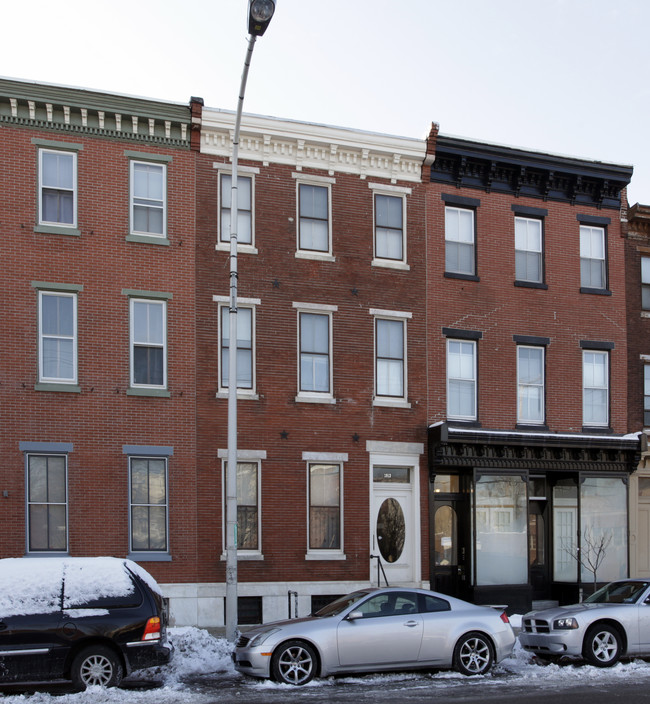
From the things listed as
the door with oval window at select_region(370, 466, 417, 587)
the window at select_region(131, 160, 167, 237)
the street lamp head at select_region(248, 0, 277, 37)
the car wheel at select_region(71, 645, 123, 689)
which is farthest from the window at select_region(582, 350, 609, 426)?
the car wheel at select_region(71, 645, 123, 689)

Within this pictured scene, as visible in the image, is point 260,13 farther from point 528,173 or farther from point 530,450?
point 530,450

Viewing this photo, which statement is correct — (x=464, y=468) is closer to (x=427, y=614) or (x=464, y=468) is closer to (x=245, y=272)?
(x=245, y=272)

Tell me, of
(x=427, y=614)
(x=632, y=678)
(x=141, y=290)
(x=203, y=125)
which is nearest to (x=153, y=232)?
(x=141, y=290)

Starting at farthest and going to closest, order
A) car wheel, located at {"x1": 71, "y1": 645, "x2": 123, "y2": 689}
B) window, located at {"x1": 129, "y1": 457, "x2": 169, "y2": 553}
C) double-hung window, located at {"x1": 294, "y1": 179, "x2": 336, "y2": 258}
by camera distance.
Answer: double-hung window, located at {"x1": 294, "y1": 179, "x2": 336, "y2": 258}
window, located at {"x1": 129, "y1": 457, "x2": 169, "y2": 553}
car wheel, located at {"x1": 71, "y1": 645, "x2": 123, "y2": 689}

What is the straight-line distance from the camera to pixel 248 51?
15.6 metres

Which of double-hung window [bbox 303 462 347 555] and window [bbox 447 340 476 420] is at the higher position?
window [bbox 447 340 476 420]

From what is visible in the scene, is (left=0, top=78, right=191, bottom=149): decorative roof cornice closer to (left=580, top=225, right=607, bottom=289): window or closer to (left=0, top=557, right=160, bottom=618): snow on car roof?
(left=0, top=557, right=160, bottom=618): snow on car roof

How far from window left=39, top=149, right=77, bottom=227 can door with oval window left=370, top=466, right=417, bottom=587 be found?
29.8 feet

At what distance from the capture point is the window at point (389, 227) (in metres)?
23.2

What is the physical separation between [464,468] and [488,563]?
7.61 ft

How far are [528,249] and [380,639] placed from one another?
43.6 feet

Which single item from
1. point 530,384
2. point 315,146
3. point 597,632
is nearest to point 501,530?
point 530,384

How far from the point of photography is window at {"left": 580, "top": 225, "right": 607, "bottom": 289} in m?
25.2

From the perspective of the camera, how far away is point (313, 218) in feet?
74.2
